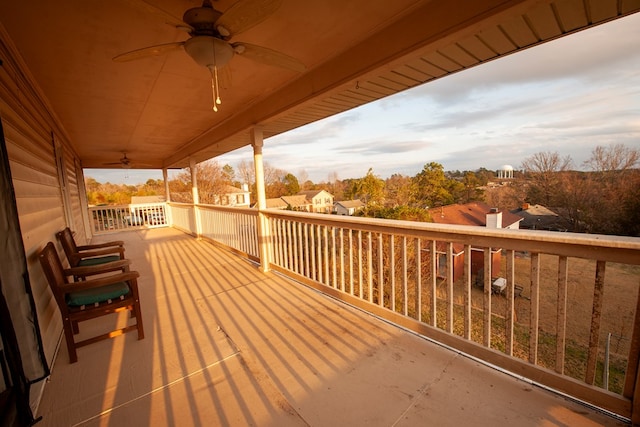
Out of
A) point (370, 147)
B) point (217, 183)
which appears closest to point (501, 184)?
point (370, 147)

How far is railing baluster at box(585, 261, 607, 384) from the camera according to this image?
1.29 meters

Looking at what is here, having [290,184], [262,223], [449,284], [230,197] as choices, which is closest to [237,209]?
[262,223]

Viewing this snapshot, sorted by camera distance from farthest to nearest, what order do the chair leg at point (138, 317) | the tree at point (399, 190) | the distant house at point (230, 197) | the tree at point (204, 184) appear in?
the distant house at point (230, 197) < the tree at point (204, 184) < the tree at point (399, 190) < the chair leg at point (138, 317)

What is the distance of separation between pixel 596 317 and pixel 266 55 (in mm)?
2468

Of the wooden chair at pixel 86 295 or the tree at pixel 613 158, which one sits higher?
the tree at pixel 613 158

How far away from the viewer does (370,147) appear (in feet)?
108

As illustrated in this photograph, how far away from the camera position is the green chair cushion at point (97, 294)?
1997 millimetres

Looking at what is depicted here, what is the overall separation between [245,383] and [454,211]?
11733 millimetres

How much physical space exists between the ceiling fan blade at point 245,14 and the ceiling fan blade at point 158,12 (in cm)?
20

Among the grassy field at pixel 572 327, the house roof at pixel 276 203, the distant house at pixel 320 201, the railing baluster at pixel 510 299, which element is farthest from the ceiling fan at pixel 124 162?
the distant house at pixel 320 201

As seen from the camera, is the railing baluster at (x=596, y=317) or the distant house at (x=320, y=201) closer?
the railing baluster at (x=596, y=317)

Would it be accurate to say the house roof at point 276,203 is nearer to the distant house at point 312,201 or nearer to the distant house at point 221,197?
the distant house at point 312,201

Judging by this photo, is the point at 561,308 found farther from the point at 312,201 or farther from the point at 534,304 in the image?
the point at 312,201

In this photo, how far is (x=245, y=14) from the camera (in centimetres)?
139
